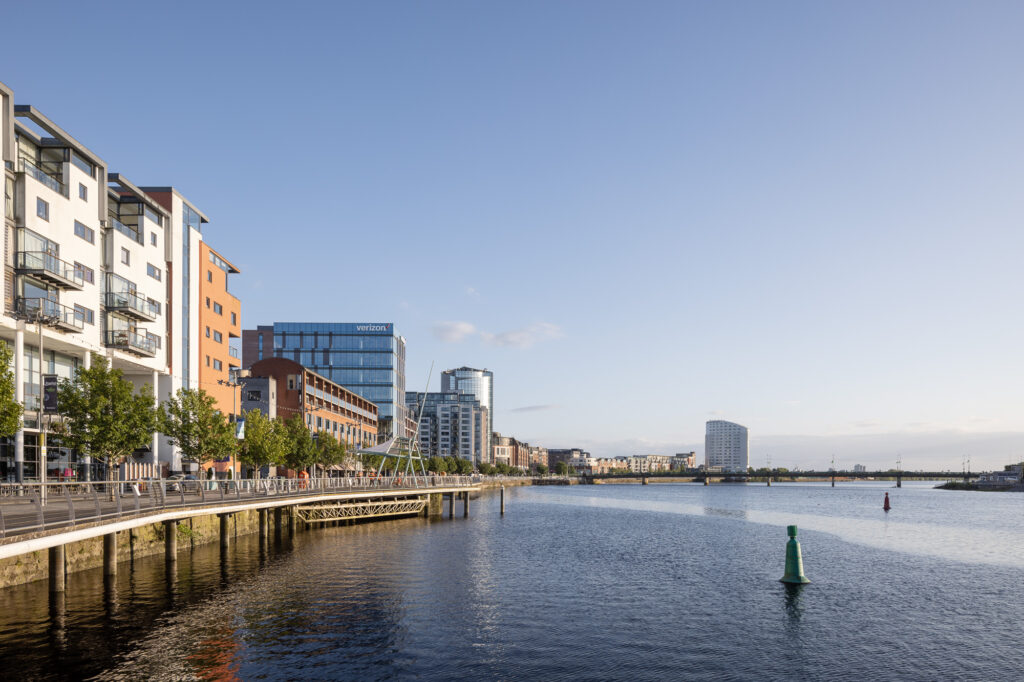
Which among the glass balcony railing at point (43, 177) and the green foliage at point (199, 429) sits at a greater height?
the glass balcony railing at point (43, 177)

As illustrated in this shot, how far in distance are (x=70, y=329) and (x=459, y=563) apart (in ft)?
108

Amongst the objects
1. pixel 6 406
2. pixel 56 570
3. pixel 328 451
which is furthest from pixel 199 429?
pixel 328 451

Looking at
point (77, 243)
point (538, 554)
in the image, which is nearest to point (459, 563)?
point (538, 554)

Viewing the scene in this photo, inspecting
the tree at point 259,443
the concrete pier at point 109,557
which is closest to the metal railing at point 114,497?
the concrete pier at point 109,557

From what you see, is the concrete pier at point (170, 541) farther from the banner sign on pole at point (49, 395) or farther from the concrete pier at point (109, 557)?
the banner sign on pole at point (49, 395)

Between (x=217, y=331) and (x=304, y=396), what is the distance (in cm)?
3385

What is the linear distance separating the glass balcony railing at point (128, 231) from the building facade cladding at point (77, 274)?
7.2 inches

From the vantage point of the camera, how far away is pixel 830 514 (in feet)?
341

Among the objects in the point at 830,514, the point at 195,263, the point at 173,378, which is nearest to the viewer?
the point at 173,378

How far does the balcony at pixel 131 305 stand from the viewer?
6169 centimetres

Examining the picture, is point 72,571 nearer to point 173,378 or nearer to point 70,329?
point 70,329

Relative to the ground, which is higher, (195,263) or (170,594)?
(195,263)

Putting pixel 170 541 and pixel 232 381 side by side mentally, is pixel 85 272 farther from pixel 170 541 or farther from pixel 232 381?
pixel 232 381

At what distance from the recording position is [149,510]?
3622 cm
